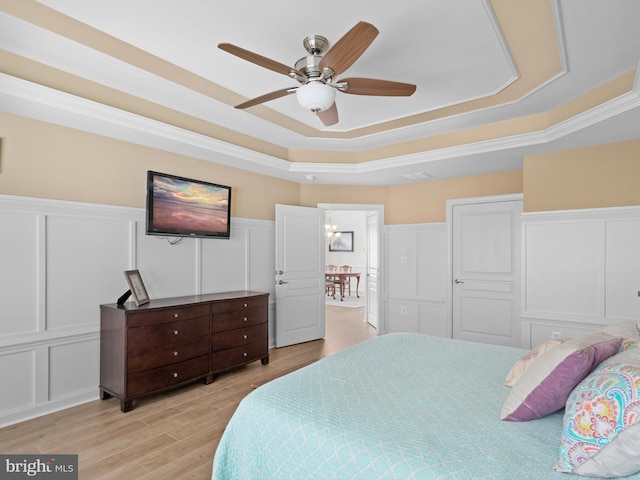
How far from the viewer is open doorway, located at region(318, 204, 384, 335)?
5.79m

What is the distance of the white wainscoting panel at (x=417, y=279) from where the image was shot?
5.20m

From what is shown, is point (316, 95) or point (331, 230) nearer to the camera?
point (316, 95)

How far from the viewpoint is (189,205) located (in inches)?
148

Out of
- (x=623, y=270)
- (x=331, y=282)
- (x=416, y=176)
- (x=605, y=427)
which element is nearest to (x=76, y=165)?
(x=605, y=427)

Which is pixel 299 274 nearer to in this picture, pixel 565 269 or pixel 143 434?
pixel 143 434

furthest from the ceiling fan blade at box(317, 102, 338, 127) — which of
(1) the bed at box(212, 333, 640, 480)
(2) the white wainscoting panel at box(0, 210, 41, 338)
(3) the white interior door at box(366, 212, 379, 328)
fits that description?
(3) the white interior door at box(366, 212, 379, 328)

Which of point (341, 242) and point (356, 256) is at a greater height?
point (341, 242)

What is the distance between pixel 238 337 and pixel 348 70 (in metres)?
2.76

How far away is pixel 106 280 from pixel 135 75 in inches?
68.4

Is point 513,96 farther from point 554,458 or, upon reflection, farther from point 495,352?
point 554,458

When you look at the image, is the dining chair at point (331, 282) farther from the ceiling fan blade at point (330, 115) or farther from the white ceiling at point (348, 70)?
the ceiling fan blade at point (330, 115)

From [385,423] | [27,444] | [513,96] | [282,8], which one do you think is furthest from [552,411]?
[27,444]

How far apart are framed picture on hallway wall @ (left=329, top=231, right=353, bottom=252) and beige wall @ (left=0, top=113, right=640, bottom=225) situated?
6126 mm

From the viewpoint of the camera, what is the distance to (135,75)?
2.85 m
